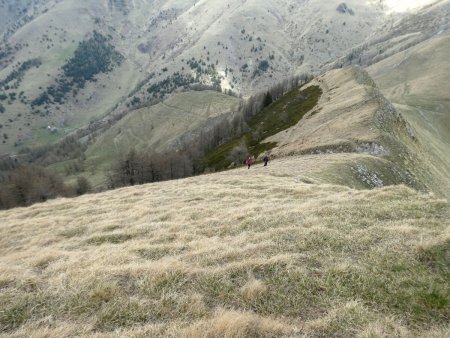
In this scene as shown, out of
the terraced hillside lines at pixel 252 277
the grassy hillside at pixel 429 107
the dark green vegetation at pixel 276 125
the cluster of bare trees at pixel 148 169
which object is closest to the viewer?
the terraced hillside lines at pixel 252 277

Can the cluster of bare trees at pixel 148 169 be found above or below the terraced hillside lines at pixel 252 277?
below

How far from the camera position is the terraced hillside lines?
7.88 meters

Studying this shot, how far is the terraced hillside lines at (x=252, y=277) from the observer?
7.88 meters

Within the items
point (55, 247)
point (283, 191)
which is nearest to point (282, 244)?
point (55, 247)

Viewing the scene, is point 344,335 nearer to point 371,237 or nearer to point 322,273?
point 322,273

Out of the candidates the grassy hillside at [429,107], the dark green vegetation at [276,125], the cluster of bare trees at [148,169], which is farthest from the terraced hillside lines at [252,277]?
the cluster of bare trees at [148,169]

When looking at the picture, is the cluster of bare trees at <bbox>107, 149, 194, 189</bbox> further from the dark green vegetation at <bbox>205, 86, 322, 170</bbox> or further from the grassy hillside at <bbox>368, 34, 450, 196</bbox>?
the grassy hillside at <bbox>368, 34, 450, 196</bbox>

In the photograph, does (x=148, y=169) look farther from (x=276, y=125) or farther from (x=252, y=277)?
(x=252, y=277)

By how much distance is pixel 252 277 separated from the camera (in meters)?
10.0

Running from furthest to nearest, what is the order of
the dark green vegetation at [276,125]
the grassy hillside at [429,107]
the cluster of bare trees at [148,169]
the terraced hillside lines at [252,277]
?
the cluster of bare trees at [148,169] < the dark green vegetation at [276,125] < the grassy hillside at [429,107] < the terraced hillside lines at [252,277]

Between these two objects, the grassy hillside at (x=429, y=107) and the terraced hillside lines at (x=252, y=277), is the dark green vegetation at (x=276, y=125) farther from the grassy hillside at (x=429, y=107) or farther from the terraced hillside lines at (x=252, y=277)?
the terraced hillside lines at (x=252, y=277)

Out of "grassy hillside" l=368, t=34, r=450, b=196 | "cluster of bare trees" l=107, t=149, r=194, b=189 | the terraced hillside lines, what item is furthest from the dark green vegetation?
the terraced hillside lines

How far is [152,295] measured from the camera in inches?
364

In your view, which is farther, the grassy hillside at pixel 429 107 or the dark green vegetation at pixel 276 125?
the dark green vegetation at pixel 276 125
